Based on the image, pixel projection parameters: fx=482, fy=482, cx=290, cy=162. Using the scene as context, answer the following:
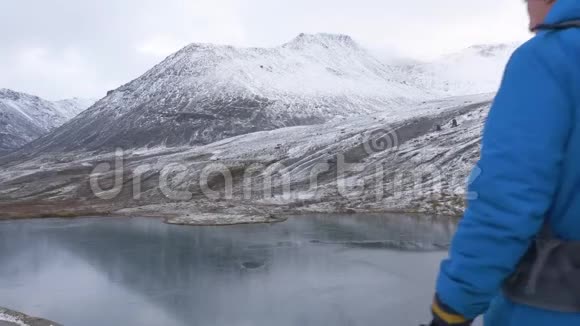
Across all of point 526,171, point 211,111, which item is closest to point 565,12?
point 526,171

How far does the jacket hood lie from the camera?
2240 mm

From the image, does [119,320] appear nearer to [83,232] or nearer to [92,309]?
[92,309]

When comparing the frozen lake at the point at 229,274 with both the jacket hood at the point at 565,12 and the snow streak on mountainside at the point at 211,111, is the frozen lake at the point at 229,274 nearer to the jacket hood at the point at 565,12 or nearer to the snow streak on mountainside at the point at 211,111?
the jacket hood at the point at 565,12

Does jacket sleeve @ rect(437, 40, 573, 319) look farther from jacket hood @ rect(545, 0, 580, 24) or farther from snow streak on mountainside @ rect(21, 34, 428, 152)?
snow streak on mountainside @ rect(21, 34, 428, 152)

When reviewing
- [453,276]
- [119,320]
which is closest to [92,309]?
[119,320]

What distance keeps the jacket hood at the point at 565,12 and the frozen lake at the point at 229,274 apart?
20.1 meters

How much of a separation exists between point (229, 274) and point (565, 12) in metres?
30.4

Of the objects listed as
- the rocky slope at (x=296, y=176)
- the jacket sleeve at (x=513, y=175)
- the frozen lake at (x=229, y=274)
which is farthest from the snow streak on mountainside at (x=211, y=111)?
the jacket sleeve at (x=513, y=175)

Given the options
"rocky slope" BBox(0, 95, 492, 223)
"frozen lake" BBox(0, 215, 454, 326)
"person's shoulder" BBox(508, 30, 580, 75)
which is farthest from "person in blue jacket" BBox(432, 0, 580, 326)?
"rocky slope" BBox(0, 95, 492, 223)

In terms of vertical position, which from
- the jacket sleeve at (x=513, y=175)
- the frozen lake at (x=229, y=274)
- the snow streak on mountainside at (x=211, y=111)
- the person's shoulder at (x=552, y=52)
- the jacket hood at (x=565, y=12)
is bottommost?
the frozen lake at (x=229, y=274)

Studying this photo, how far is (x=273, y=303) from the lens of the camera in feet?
80.5

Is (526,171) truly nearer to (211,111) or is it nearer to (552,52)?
(552,52)

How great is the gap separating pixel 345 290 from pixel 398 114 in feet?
304

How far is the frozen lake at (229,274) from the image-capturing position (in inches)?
910
